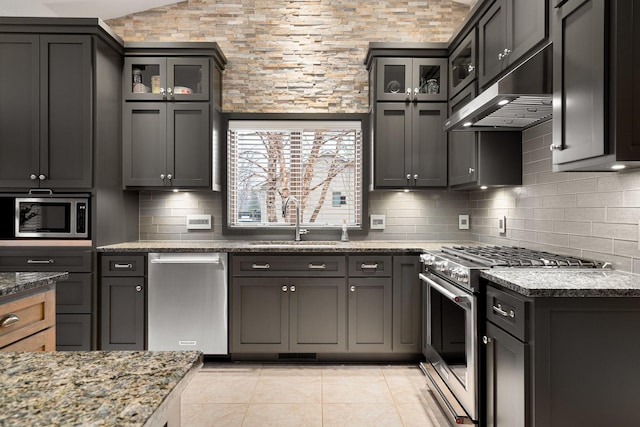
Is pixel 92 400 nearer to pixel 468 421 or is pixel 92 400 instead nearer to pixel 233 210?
pixel 468 421

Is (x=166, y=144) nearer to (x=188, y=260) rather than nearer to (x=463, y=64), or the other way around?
(x=188, y=260)

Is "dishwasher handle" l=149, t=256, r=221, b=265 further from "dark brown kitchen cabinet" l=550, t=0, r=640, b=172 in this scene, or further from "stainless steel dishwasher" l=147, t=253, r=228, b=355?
"dark brown kitchen cabinet" l=550, t=0, r=640, b=172

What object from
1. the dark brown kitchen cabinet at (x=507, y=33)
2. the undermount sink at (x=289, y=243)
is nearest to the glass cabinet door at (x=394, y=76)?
the dark brown kitchen cabinet at (x=507, y=33)

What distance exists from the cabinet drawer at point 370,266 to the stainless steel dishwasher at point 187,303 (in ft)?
3.45

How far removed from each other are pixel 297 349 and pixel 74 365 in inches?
98.1

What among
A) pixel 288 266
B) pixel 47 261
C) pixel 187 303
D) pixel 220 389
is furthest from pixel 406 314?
pixel 47 261

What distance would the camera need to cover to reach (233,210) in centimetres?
382

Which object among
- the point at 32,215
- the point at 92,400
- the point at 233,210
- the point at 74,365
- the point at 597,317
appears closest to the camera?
the point at 92,400

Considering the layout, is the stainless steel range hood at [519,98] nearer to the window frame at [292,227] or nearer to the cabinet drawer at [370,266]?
the cabinet drawer at [370,266]

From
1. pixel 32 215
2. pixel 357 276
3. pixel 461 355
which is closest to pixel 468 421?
pixel 461 355

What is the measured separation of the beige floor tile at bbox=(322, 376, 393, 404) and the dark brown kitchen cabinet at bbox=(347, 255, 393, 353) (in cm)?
29

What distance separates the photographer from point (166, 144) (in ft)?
11.3

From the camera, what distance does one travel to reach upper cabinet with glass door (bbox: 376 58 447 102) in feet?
11.4

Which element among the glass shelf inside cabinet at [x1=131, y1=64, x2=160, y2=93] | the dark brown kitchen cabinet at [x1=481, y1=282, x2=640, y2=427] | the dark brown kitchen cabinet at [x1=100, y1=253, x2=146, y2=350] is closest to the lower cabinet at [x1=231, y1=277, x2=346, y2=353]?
the dark brown kitchen cabinet at [x1=100, y1=253, x2=146, y2=350]
